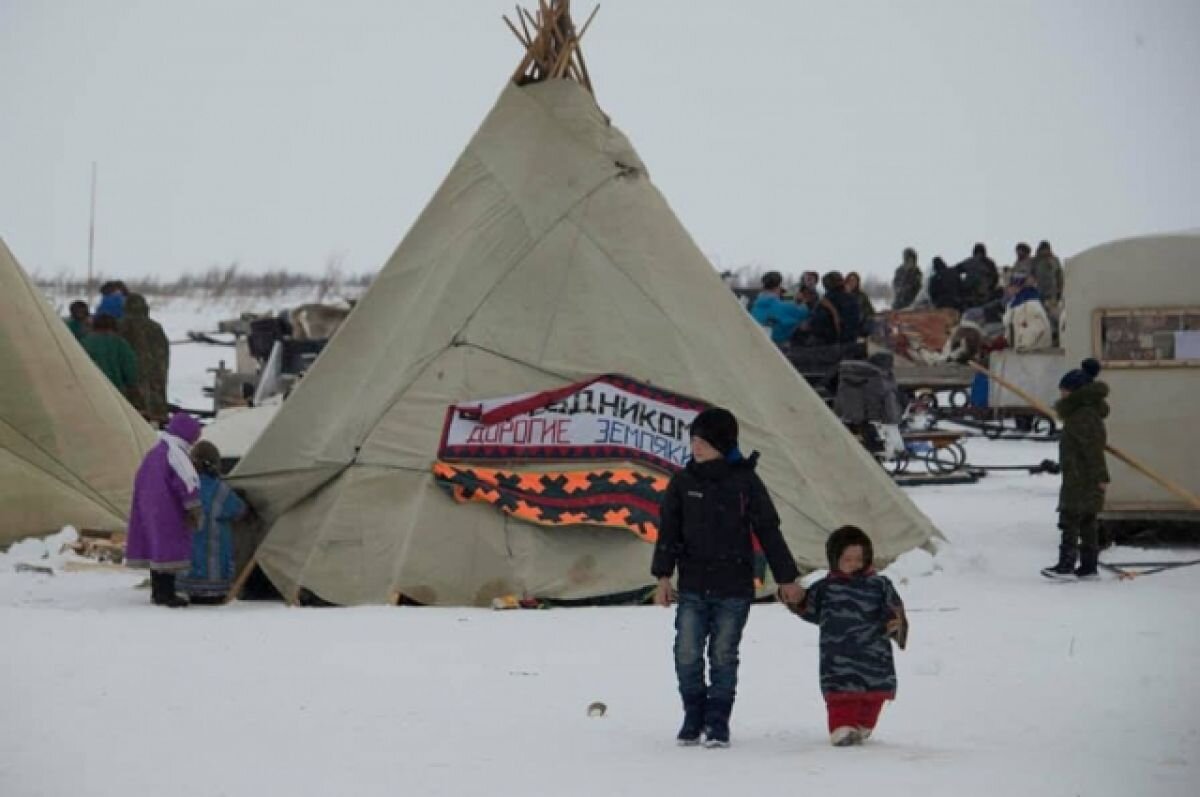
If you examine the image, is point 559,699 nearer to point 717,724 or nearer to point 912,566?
point 717,724

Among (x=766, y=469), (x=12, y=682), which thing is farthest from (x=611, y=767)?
(x=766, y=469)

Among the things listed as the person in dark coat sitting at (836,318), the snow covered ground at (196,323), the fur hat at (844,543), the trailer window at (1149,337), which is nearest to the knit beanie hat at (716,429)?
the fur hat at (844,543)

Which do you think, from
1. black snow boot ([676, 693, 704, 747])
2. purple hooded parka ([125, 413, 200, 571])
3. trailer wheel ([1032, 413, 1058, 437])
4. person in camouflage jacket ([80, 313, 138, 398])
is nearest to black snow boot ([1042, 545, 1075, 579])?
purple hooded parka ([125, 413, 200, 571])

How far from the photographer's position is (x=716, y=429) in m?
9.62

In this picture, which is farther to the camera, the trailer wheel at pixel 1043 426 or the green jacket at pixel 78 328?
the trailer wheel at pixel 1043 426

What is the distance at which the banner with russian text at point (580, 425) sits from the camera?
14.2m

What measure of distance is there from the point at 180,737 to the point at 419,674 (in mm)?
1922

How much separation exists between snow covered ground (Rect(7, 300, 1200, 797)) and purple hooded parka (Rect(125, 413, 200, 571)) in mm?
313

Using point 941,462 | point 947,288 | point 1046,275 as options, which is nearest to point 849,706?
point 941,462

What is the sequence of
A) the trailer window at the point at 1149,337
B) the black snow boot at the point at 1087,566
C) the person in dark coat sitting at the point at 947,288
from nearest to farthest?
the black snow boot at the point at 1087,566 < the trailer window at the point at 1149,337 < the person in dark coat sitting at the point at 947,288

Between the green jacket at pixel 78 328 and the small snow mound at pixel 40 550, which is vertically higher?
the green jacket at pixel 78 328

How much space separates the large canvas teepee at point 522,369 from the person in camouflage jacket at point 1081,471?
35.9 inches

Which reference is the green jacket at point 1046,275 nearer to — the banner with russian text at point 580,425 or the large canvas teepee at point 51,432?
the large canvas teepee at point 51,432

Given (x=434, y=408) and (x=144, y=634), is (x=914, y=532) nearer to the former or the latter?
(x=434, y=408)
